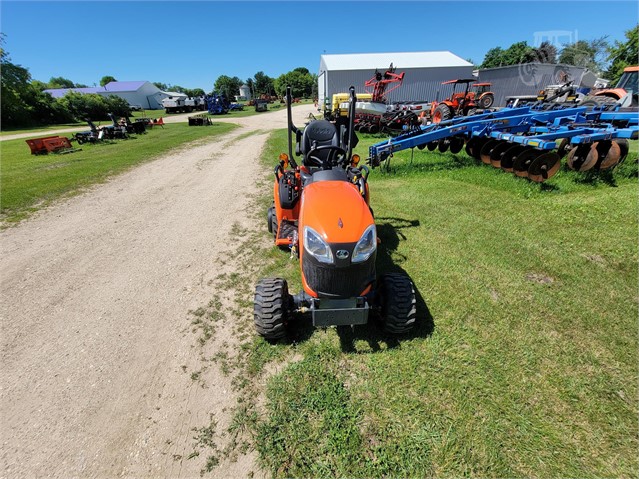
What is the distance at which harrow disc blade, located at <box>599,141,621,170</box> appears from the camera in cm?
683

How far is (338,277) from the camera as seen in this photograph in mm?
2514

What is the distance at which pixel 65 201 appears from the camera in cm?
735

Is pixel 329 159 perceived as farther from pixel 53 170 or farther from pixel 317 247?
pixel 53 170

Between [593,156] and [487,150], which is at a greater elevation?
[593,156]

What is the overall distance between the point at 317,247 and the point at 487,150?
803cm

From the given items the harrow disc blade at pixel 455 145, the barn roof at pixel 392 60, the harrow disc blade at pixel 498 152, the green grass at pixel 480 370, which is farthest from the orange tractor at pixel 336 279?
the barn roof at pixel 392 60

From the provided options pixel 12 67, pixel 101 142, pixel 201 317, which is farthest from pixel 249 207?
pixel 12 67

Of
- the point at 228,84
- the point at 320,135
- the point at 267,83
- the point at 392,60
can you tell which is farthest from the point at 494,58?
the point at 320,135

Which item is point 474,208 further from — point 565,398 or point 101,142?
point 101,142

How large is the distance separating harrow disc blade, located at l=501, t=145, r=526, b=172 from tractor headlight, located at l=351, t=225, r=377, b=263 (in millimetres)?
6652

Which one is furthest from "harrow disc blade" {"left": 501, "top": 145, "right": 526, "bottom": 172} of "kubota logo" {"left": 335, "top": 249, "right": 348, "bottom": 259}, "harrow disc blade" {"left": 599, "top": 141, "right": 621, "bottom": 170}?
"kubota logo" {"left": 335, "top": 249, "right": 348, "bottom": 259}

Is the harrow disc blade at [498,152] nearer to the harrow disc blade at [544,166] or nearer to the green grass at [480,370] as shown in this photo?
the harrow disc blade at [544,166]

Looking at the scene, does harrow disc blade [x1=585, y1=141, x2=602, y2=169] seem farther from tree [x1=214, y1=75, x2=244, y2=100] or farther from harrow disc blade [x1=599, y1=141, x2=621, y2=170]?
tree [x1=214, y1=75, x2=244, y2=100]

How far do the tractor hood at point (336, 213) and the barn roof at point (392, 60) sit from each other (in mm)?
38179
